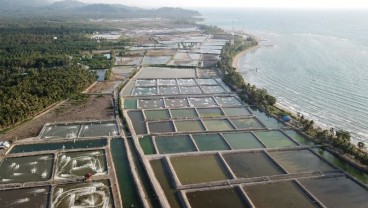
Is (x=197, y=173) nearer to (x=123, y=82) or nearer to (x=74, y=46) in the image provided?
(x=123, y=82)

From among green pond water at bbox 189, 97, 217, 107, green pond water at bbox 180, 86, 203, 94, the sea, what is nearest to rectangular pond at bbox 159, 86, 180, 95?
green pond water at bbox 180, 86, 203, 94

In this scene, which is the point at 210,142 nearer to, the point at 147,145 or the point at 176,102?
the point at 147,145

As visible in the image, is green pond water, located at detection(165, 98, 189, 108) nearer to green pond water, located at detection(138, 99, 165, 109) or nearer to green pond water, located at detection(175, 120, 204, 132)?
green pond water, located at detection(138, 99, 165, 109)

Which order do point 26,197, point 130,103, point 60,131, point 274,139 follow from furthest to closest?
point 130,103, point 60,131, point 274,139, point 26,197

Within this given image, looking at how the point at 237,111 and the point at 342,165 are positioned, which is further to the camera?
the point at 237,111

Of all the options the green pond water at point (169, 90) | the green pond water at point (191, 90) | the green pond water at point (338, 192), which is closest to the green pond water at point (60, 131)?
the green pond water at point (169, 90)

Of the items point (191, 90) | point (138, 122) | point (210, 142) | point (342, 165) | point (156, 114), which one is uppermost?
point (191, 90)

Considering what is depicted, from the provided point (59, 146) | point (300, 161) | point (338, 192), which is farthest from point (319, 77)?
point (59, 146)
